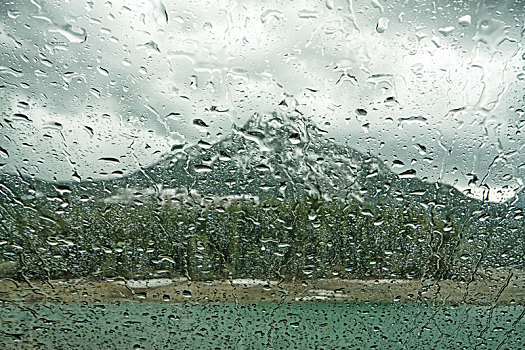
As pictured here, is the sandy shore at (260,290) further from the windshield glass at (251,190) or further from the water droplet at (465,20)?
the water droplet at (465,20)

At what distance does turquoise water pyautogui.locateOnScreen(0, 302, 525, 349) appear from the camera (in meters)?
2.07

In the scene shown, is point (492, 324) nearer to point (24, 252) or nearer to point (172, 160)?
point (172, 160)

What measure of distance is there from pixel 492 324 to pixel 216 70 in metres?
1.72

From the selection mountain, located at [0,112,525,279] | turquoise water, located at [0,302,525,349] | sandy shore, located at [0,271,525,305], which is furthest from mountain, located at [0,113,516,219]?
turquoise water, located at [0,302,525,349]

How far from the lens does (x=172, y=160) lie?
2.11 metres

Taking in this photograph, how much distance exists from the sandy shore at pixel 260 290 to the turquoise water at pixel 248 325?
36mm

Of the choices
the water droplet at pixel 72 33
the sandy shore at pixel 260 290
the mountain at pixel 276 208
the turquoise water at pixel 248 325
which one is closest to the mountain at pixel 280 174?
the mountain at pixel 276 208

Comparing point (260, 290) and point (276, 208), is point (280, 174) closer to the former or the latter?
point (276, 208)

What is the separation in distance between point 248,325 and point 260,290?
0.18m

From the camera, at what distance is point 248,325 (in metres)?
2.07

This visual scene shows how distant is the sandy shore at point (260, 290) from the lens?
6.72ft

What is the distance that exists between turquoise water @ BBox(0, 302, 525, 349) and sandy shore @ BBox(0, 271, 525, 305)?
4 cm

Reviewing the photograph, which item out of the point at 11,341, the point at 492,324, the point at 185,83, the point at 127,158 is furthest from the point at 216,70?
the point at 492,324

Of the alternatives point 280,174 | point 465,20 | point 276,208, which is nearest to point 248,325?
point 276,208
